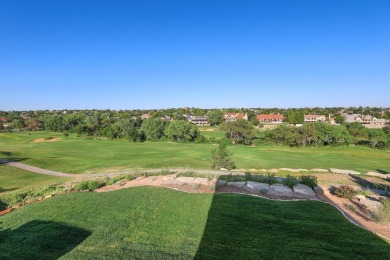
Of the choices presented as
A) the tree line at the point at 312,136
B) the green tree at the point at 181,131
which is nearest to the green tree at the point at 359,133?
the tree line at the point at 312,136

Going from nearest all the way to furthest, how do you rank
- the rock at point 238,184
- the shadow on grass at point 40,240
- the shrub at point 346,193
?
the shadow on grass at point 40,240, the shrub at point 346,193, the rock at point 238,184

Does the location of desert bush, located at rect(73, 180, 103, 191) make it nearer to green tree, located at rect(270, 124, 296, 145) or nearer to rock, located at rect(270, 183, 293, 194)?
rock, located at rect(270, 183, 293, 194)

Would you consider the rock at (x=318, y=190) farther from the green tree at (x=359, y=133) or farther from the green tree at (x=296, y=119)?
the green tree at (x=296, y=119)

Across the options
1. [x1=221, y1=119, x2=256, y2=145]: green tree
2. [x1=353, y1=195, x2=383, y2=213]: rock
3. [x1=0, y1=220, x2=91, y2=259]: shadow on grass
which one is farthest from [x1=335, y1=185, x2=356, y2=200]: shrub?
[x1=221, y1=119, x2=256, y2=145]: green tree

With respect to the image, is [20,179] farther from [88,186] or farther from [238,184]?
[238,184]

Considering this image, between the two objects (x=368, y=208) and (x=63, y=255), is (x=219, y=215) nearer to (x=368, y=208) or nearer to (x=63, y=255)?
(x=63, y=255)

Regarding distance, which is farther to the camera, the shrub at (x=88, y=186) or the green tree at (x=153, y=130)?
the green tree at (x=153, y=130)

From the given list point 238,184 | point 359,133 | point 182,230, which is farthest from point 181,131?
point 182,230
